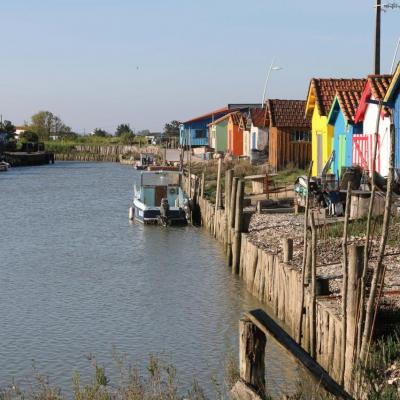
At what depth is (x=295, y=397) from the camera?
8352 mm

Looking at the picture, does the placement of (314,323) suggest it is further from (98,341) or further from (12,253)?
(12,253)

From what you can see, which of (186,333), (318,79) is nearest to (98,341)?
(186,333)

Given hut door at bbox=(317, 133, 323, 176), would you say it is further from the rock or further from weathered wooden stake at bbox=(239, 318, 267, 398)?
the rock

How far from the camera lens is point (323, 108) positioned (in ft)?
117

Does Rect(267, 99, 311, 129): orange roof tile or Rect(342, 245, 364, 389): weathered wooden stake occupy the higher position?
Rect(267, 99, 311, 129): orange roof tile

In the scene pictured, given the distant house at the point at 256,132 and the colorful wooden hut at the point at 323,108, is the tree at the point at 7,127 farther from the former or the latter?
the colorful wooden hut at the point at 323,108

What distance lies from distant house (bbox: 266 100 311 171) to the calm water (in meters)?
10.2

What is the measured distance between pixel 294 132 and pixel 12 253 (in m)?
20.2

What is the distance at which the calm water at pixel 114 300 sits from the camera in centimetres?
1588

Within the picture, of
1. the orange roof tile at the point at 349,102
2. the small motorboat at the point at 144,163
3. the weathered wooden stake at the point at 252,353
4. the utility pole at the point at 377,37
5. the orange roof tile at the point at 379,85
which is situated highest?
the utility pole at the point at 377,37

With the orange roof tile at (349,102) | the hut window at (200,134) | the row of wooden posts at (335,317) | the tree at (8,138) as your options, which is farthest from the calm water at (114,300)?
the tree at (8,138)

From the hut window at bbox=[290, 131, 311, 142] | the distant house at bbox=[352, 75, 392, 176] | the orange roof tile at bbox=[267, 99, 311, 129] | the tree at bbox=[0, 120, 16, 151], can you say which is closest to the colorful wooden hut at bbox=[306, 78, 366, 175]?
the distant house at bbox=[352, 75, 392, 176]

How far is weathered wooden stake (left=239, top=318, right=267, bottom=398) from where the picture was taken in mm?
7609

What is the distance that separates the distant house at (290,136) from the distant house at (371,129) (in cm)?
1553
